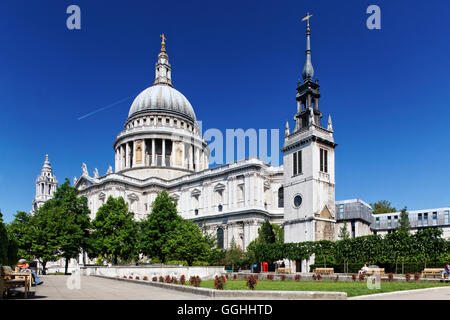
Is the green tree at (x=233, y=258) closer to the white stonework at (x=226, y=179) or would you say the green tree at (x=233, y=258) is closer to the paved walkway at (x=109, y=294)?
the white stonework at (x=226, y=179)

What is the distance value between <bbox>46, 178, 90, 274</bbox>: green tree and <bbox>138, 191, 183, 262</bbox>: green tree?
26.1ft

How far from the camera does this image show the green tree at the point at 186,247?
47.2 m

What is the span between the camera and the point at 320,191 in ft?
152

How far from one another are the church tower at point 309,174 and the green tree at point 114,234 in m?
19.9

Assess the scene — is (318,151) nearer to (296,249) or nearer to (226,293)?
(296,249)

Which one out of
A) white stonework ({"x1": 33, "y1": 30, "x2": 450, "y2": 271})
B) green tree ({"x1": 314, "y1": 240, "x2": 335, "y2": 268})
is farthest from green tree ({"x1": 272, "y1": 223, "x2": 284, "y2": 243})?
green tree ({"x1": 314, "y1": 240, "x2": 335, "y2": 268})

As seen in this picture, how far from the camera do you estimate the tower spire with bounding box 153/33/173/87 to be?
10562 cm

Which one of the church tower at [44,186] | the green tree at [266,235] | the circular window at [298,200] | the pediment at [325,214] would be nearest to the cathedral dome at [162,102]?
the green tree at [266,235]

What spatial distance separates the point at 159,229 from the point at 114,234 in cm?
580

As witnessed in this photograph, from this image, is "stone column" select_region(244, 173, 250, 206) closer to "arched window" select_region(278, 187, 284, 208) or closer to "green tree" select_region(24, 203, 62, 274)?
"arched window" select_region(278, 187, 284, 208)

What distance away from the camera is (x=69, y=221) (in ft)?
173

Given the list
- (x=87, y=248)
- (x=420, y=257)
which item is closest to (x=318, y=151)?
(x=420, y=257)

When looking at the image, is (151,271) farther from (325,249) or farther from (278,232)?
(278,232)

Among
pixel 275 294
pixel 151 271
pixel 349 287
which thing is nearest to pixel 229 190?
pixel 151 271
